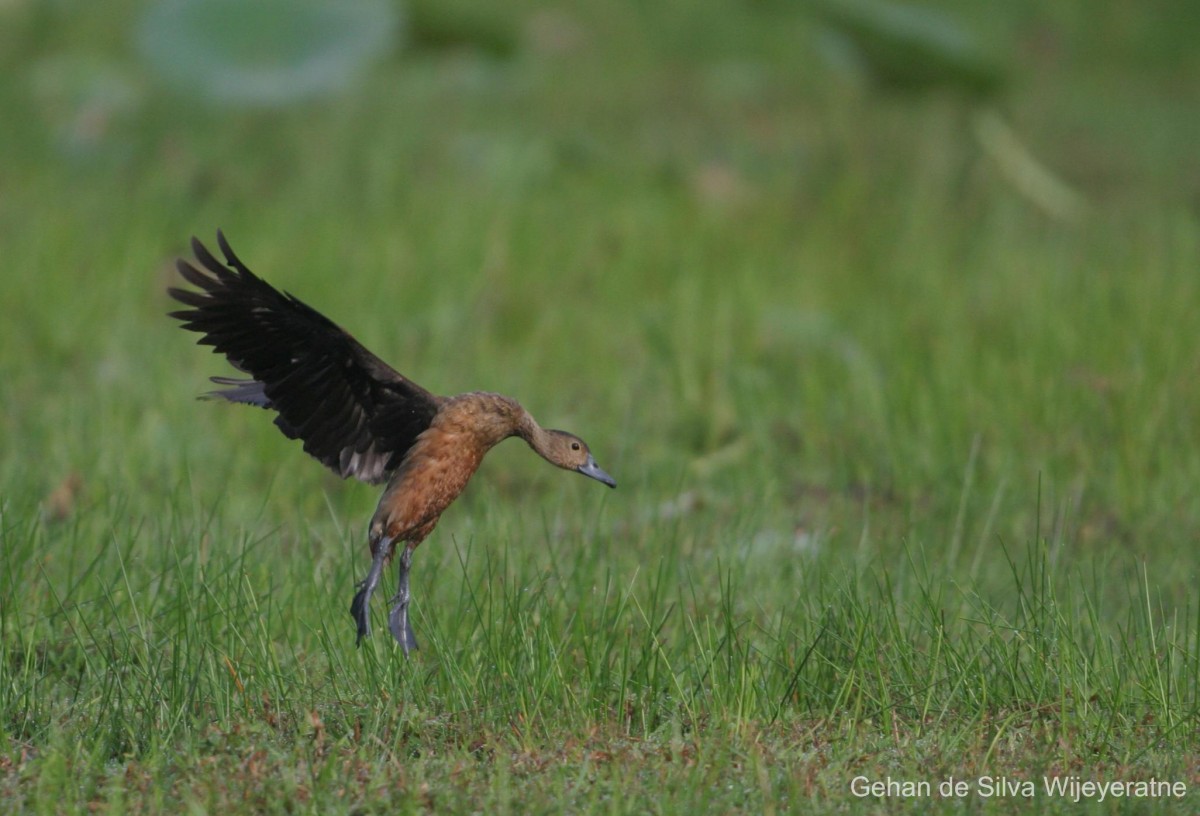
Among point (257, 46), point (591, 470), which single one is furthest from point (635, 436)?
point (257, 46)

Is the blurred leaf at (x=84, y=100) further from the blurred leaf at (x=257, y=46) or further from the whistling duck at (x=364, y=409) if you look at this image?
the whistling duck at (x=364, y=409)

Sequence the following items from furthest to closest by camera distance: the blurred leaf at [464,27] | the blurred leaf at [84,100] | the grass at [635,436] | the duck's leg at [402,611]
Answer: the blurred leaf at [464,27] → the blurred leaf at [84,100] → the grass at [635,436] → the duck's leg at [402,611]

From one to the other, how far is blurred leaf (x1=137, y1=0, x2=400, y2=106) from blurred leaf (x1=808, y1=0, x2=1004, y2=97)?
2.73 m

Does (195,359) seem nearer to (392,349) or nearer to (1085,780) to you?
(392,349)

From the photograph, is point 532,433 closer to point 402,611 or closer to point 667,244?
point 402,611

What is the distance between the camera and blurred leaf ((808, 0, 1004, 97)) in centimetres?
946

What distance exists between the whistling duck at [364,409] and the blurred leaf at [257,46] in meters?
6.27

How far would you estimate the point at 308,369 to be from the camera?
9.74 ft

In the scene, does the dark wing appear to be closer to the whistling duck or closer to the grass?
the whistling duck

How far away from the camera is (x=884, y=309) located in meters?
6.89

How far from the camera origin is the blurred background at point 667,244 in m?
5.23

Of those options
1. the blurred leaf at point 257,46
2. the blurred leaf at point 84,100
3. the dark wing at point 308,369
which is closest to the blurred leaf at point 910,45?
the blurred leaf at point 257,46

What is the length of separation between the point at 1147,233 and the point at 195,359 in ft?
15.6

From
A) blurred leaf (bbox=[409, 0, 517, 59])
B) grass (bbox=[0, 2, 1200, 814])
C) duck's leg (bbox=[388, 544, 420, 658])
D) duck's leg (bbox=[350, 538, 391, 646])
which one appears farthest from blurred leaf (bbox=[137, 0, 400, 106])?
duck's leg (bbox=[350, 538, 391, 646])
